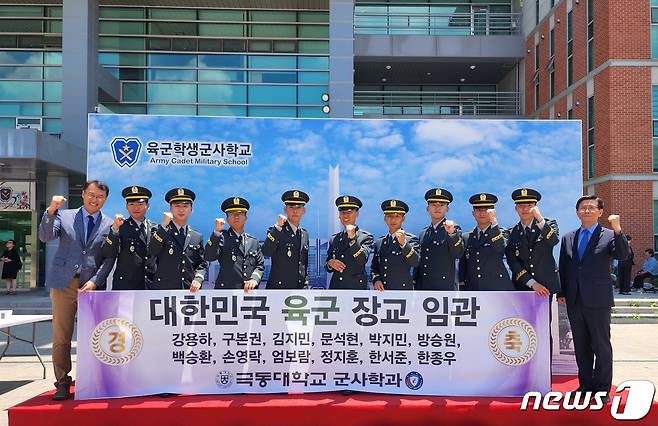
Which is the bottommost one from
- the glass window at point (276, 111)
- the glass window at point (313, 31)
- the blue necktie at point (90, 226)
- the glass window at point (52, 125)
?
the blue necktie at point (90, 226)

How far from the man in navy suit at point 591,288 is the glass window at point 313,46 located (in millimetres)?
13569

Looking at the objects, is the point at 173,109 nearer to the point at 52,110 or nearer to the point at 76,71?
the point at 76,71

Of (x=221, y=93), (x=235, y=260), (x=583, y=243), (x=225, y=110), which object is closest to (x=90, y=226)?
(x=235, y=260)

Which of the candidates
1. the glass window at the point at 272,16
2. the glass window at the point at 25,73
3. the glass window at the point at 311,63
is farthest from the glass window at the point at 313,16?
the glass window at the point at 25,73

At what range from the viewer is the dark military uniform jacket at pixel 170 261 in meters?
4.82

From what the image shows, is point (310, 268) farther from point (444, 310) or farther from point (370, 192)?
point (444, 310)

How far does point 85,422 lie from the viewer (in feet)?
13.9

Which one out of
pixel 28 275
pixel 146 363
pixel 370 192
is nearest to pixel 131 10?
pixel 28 275

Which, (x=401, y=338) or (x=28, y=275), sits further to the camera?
(x=28, y=275)

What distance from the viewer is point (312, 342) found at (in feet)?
15.1

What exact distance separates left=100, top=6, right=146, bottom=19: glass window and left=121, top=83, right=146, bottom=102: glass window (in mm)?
2078

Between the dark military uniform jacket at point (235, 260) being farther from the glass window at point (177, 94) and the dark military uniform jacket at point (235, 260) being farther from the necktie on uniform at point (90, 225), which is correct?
the glass window at point (177, 94)

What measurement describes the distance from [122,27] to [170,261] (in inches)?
582

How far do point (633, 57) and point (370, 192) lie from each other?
13.7m
